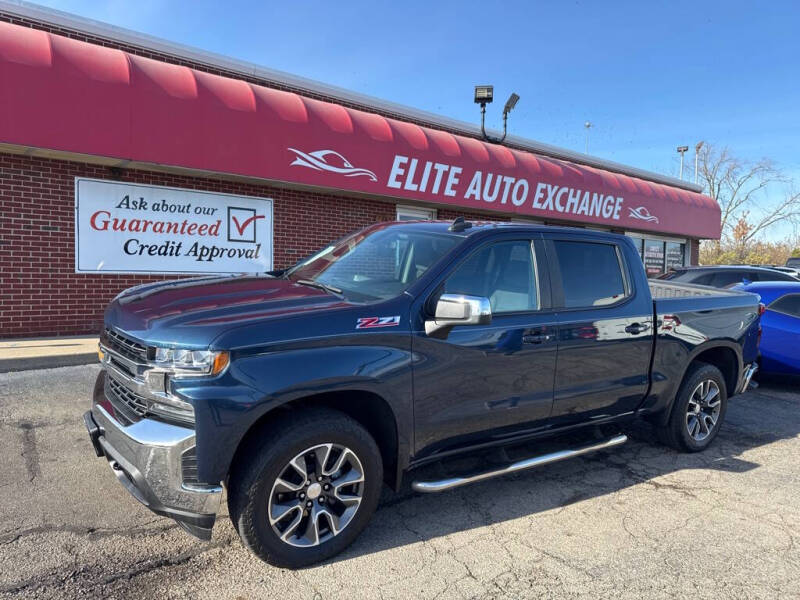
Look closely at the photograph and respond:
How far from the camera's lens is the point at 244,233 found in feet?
32.8

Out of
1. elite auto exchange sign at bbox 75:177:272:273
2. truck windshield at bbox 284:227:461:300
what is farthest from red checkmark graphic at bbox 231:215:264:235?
truck windshield at bbox 284:227:461:300

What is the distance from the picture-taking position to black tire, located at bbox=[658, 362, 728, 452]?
15.3 ft

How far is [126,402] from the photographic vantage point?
2.90 metres

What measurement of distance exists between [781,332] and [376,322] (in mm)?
6527

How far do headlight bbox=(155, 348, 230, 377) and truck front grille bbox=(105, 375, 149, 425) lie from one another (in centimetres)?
30

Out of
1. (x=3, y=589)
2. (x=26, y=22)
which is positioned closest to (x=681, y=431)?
(x=3, y=589)

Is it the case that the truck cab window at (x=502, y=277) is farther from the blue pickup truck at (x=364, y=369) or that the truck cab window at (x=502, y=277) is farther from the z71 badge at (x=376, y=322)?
the z71 badge at (x=376, y=322)

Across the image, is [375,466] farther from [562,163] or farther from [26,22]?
[562,163]

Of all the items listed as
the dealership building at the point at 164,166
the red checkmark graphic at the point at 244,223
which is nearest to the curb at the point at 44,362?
the dealership building at the point at 164,166

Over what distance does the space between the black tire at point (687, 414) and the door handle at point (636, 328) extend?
0.82 meters

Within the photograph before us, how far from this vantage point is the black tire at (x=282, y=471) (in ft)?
8.77

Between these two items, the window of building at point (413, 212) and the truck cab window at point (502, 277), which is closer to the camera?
the truck cab window at point (502, 277)

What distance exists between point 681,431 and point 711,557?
1.67 meters

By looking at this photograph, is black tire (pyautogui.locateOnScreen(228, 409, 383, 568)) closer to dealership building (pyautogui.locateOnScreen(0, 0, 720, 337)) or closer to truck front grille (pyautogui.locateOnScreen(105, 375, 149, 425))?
truck front grille (pyautogui.locateOnScreen(105, 375, 149, 425))
